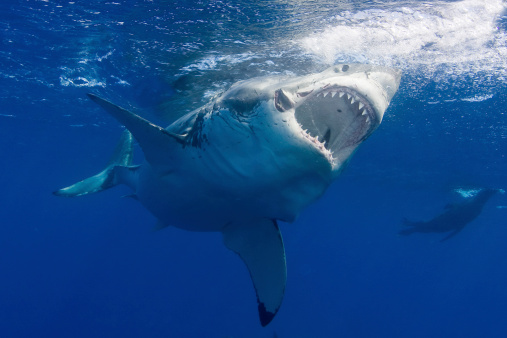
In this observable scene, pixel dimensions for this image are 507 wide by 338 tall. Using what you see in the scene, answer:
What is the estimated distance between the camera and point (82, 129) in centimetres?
2591

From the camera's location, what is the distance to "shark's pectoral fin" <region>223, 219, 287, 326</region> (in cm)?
512

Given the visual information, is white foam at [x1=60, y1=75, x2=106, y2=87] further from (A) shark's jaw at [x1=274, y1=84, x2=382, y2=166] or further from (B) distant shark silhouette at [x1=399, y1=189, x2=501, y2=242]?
(B) distant shark silhouette at [x1=399, y1=189, x2=501, y2=242]

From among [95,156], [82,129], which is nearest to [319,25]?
[82,129]

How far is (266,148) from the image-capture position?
336 centimetres

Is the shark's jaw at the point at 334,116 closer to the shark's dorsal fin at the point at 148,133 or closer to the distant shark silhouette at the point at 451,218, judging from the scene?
the shark's dorsal fin at the point at 148,133

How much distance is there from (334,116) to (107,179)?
7.14m

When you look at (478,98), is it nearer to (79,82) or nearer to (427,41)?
(427,41)

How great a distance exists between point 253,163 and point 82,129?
26.5 metres

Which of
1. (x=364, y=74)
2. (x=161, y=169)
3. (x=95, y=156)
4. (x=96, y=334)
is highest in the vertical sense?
(x=364, y=74)

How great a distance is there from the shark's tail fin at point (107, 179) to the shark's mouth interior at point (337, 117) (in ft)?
18.6

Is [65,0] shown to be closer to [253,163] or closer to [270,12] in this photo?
[270,12]

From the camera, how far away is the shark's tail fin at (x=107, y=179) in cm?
775

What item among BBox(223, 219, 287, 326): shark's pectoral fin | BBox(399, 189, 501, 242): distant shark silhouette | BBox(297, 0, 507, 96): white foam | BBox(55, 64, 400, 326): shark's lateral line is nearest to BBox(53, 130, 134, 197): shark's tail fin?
BBox(55, 64, 400, 326): shark's lateral line

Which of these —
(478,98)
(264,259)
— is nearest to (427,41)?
(478,98)
